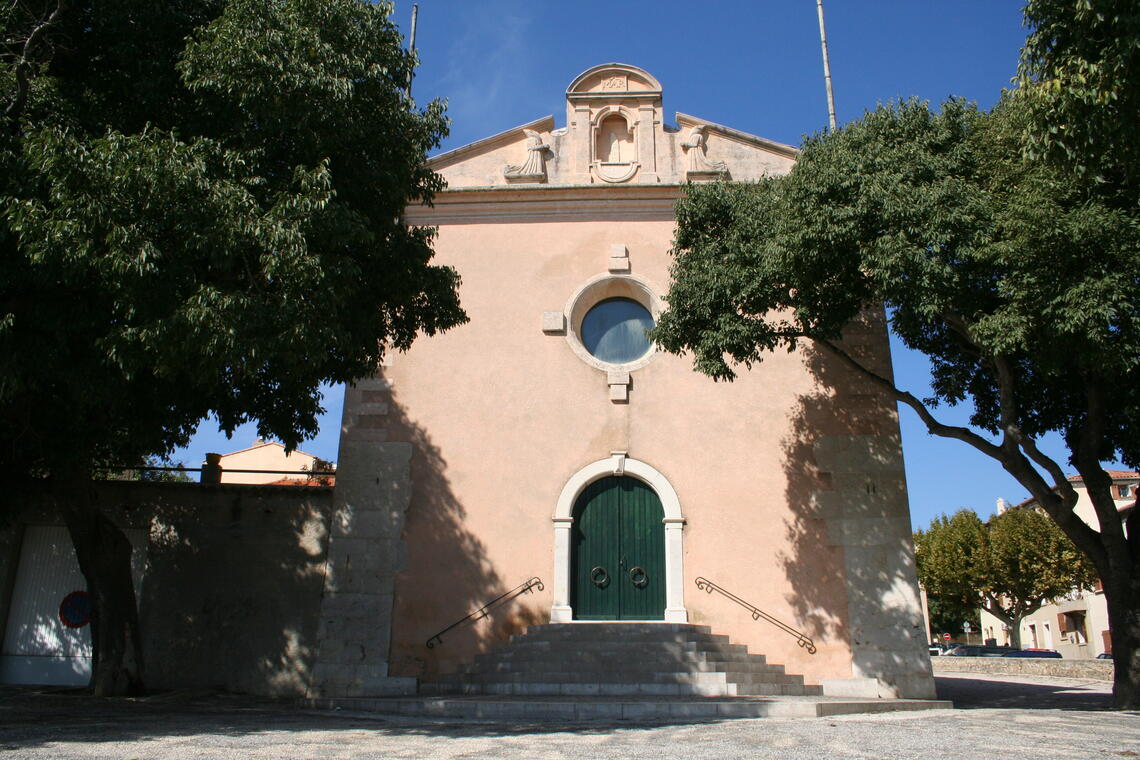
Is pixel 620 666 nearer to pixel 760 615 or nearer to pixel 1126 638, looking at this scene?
pixel 760 615

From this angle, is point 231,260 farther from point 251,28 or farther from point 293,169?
point 251,28

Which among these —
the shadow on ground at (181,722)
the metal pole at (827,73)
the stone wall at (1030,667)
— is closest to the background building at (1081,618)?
the stone wall at (1030,667)

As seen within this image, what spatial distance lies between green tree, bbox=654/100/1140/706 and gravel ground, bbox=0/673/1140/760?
3204 mm

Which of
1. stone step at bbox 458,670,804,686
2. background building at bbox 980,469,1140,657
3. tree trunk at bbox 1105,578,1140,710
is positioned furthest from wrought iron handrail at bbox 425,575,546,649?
background building at bbox 980,469,1140,657

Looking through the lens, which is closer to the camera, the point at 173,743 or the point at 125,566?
the point at 173,743

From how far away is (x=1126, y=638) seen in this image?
404 inches

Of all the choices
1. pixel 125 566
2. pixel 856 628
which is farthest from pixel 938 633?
pixel 125 566

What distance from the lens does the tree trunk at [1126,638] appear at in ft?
33.2

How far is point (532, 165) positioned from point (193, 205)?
289 inches

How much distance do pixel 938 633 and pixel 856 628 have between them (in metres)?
59.1

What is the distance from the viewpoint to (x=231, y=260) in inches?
294

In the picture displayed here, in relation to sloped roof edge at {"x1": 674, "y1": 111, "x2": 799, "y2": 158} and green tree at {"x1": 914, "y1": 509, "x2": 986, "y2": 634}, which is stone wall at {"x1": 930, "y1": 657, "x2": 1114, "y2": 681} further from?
sloped roof edge at {"x1": 674, "y1": 111, "x2": 799, "y2": 158}

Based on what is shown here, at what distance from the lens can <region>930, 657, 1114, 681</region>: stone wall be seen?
64.2 feet

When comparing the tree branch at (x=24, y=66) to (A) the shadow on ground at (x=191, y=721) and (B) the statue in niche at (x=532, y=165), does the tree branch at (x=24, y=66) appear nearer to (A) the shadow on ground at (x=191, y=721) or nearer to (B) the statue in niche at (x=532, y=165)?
(A) the shadow on ground at (x=191, y=721)
